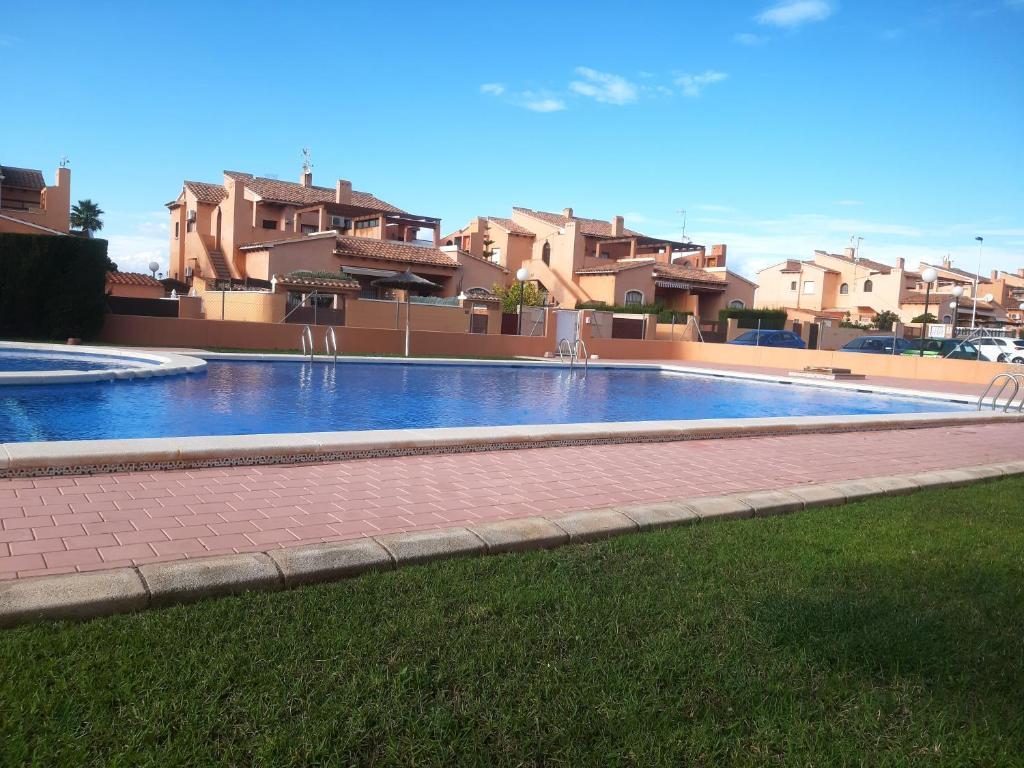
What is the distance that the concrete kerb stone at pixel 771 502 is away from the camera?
18.7 ft

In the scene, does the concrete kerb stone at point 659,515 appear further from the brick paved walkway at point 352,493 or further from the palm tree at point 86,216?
the palm tree at point 86,216

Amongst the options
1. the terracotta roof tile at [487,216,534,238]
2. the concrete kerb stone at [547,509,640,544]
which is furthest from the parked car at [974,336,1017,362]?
the concrete kerb stone at [547,509,640,544]

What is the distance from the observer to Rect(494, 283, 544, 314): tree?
37.9 meters

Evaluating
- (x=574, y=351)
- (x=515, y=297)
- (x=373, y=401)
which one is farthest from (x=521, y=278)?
(x=373, y=401)

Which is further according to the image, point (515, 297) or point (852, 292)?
point (852, 292)

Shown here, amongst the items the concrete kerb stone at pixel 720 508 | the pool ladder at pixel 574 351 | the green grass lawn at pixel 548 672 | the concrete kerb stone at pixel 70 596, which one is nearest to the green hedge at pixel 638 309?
the pool ladder at pixel 574 351

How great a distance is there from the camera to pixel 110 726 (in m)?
2.47

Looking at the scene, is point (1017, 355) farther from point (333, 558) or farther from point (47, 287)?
point (47, 287)

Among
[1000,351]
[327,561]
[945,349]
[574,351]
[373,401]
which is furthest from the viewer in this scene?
[1000,351]

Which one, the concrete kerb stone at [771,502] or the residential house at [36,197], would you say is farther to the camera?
the residential house at [36,197]

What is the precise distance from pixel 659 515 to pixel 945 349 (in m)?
26.5

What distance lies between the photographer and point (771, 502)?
581 cm

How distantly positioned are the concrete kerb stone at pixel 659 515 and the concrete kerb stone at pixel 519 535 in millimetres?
633

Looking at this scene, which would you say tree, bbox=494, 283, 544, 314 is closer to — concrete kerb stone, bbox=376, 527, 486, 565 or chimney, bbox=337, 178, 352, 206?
chimney, bbox=337, 178, 352, 206
